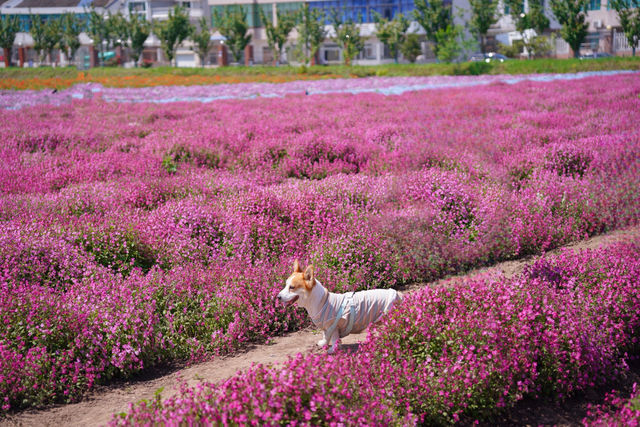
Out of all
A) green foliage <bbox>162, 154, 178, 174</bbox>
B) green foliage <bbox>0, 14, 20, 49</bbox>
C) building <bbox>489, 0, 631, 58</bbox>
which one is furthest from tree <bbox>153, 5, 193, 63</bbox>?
green foliage <bbox>162, 154, 178, 174</bbox>

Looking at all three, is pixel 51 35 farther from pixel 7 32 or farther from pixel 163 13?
pixel 163 13

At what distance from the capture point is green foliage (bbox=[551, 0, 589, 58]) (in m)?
54.2

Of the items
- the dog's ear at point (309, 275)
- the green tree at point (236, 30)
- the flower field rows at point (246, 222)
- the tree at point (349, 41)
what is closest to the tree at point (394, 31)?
the tree at point (349, 41)

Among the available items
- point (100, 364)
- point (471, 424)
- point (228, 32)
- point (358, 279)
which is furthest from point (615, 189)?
point (228, 32)

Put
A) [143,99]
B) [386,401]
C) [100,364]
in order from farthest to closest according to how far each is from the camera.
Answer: [143,99], [100,364], [386,401]

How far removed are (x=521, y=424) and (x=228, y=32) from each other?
7720cm

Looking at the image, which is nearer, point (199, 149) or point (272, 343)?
point (272, 343)

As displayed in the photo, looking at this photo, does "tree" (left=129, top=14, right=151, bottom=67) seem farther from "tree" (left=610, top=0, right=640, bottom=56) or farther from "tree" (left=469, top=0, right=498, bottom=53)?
"tree" (left=610, top=0, right=640, bottom=56)

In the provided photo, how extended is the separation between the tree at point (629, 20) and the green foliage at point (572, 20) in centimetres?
276

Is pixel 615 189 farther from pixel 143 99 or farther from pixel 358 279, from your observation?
pixel 143 99

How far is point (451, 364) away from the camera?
4.19 m

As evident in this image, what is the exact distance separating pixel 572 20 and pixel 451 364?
57.6 meters

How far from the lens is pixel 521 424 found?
414 cm

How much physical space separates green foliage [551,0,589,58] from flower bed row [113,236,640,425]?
55.3 meters
